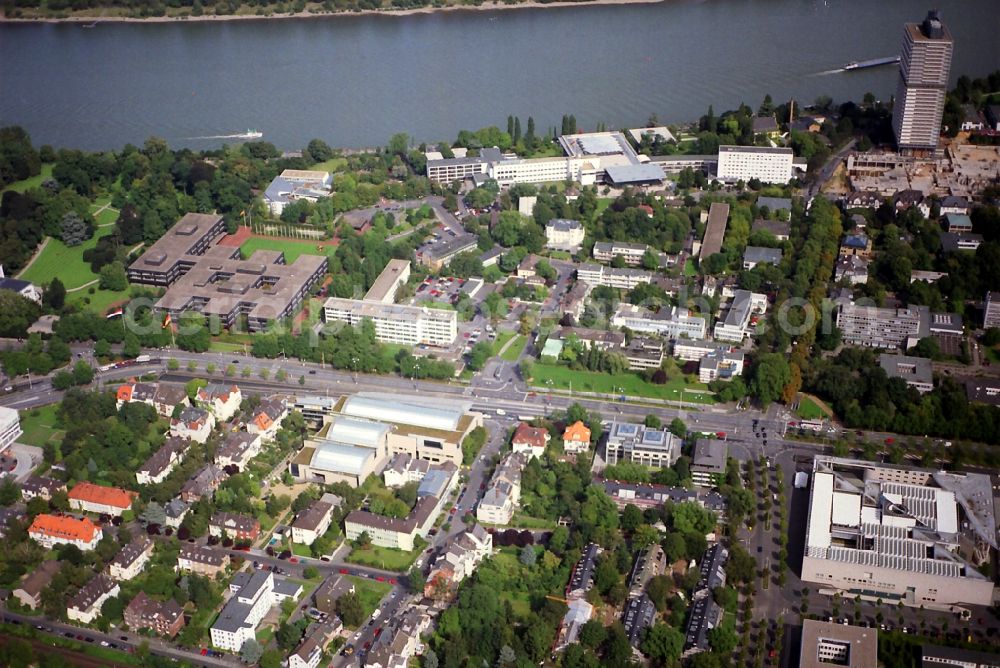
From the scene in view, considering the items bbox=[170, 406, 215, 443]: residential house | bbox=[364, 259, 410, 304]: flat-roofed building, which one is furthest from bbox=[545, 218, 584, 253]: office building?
bbox=[170, 406, 215, 443]: residential house

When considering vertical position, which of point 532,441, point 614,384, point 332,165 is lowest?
point 614,384

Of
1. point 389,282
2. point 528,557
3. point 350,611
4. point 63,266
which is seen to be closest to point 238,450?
point 350,611

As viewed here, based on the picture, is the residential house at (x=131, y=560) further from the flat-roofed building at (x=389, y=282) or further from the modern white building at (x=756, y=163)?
the modern white building at (x=756, y=163)

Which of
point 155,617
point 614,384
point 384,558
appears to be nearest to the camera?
point 155,617

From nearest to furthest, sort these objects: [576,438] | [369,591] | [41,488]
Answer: [369,591]
[41,488]
[576,438]

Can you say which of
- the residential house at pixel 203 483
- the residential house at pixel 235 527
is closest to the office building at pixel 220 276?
the residential house at pixel 203 483

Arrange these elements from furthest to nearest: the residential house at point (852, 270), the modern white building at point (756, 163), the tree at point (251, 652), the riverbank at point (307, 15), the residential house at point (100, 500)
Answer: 1. the riverbank at point (307, 15)
2. the modern white building at point (756, 163)
3. the residential house at point (852, 270)
4. the residential house at point (100, 500)
5. the tree at point (251, 652)

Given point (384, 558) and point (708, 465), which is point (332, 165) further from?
point (708, 465)

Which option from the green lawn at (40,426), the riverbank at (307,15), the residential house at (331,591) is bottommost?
the residential house at (331,591)
